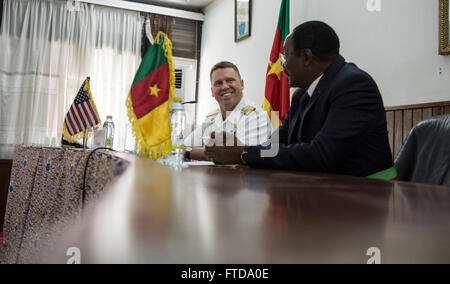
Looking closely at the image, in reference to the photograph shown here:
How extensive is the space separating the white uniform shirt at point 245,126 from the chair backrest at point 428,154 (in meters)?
1.35

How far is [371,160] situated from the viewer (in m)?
1.37

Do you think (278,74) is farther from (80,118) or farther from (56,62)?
(56,62)

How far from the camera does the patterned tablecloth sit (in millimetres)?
1306

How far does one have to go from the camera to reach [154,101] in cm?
131

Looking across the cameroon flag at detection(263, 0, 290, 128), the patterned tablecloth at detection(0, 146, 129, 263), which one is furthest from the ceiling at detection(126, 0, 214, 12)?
the patterned tablecloth at detection(0, 146, 129, 263)

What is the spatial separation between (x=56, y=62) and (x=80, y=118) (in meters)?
2.94

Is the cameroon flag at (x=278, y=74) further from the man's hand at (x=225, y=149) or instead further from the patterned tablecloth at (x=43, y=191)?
the patterned tablecloth at (x=43, y=191)

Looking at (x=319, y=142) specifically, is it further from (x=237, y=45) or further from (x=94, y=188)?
(x=237, y=45)

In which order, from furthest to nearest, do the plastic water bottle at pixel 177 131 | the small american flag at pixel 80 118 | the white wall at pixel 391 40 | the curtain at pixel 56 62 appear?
1. the curtain at pixel 56 62
2. the small american flag at pixel 80 118
3. the white wall at pixel 391 40
4. the plastic water bottle at pixel 177 131

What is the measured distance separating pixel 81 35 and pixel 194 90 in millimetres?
1863

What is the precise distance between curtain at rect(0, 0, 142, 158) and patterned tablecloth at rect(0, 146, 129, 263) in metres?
2.54

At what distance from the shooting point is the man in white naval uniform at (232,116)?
108 inches

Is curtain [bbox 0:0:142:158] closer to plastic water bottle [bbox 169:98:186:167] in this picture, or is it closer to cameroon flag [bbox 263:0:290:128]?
cameroon flag [bbox 263:0:290:128]

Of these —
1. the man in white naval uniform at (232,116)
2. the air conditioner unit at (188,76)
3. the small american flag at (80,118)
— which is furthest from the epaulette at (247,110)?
the air conditioner unit at (188,76)
